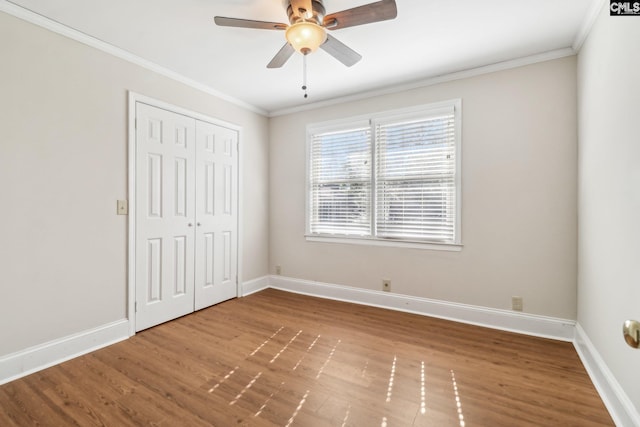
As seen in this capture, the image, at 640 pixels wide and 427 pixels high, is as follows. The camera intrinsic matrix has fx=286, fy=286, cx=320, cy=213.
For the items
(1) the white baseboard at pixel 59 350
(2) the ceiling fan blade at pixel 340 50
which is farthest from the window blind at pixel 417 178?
(1) the white baseboard at pixel 59 350

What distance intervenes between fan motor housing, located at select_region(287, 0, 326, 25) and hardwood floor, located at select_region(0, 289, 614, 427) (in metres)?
2.43

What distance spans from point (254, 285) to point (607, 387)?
3.58 metres

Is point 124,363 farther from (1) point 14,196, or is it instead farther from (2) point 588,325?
(2) point 588,325

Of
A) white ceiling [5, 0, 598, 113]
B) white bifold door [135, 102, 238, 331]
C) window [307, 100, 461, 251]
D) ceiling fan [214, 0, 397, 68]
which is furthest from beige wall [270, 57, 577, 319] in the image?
white bifold door [135, 102, 238, 331]

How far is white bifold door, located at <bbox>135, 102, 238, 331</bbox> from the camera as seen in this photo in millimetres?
2807

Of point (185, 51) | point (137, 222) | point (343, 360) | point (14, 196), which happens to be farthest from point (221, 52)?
point (343, 360)

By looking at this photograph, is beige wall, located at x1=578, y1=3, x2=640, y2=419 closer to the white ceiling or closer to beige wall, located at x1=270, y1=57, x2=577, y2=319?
beige wall, located at x1=270, y1=57, x2=577, y2=319

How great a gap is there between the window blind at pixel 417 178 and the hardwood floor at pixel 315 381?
1.07 metres

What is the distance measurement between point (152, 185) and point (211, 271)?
123 centimetres

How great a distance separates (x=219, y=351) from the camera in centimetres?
240

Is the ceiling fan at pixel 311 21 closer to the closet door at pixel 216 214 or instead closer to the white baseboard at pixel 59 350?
the closet door at pixel 216 214

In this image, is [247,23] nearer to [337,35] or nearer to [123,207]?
[337,35]

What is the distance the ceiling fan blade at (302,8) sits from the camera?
1761 millimetres

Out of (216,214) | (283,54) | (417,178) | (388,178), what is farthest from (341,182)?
(283,54)
